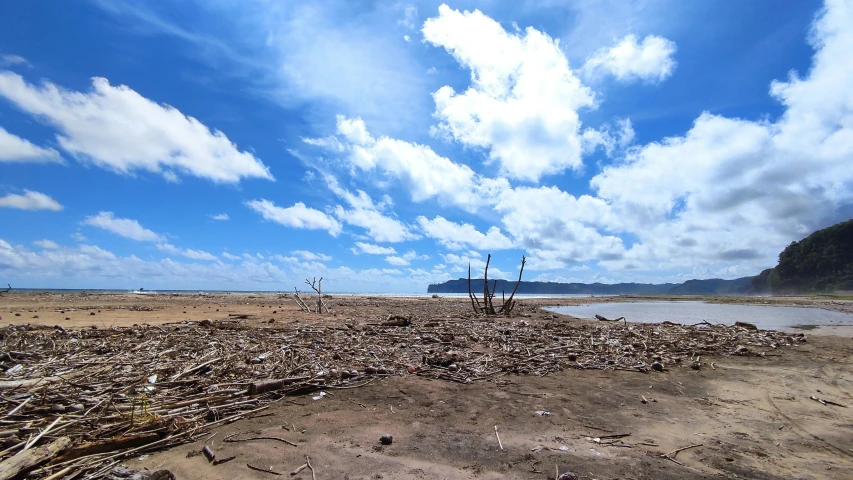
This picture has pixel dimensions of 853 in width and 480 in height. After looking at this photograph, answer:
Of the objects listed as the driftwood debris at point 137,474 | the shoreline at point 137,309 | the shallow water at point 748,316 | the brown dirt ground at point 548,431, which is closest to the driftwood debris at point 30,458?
the driftwood debris at point 137,474

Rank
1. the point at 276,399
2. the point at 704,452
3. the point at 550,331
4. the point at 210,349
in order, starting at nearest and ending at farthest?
the point at 704,452 < the point at 276,399 < the point at 210,349 < the point at 550,331

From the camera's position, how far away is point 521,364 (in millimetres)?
10148

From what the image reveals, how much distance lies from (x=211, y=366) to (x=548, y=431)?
6923 millimetres

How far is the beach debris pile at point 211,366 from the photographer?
487cm

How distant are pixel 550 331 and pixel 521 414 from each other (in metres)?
10.5

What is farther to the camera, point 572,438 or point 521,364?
point 521,364

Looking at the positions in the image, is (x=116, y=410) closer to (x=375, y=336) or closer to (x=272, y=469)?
(x=272, y=469)

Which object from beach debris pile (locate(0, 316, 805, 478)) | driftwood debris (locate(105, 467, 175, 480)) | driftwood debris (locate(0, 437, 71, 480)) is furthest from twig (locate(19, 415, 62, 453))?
driftwood debris (locate(105, 467, 175, 480))

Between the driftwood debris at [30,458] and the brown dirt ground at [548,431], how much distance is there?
2.64 feet

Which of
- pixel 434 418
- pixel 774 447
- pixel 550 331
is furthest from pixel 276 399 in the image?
pixel 550 331

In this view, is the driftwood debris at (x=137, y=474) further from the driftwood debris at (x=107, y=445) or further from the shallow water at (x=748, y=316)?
the shallow water at (x=748, y=316)

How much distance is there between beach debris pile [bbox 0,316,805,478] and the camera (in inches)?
192

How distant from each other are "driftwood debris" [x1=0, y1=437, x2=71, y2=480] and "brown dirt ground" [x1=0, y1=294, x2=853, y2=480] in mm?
804

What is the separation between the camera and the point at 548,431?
5.95 meters
